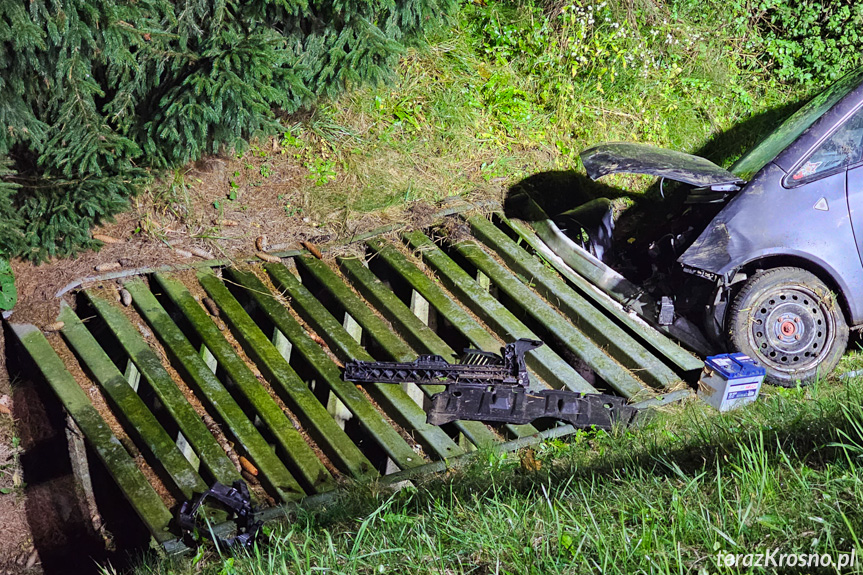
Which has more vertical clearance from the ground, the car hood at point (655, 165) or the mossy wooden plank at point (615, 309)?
the car hood at point (655, 165)

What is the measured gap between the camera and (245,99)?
4.50 meters

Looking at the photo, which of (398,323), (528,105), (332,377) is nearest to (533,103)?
(528,105)

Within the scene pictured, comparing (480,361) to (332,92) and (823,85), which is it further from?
(823,85)

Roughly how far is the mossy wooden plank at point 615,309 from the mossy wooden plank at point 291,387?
203 centimetres

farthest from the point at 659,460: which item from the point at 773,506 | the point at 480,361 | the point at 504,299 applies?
the point at 504,299

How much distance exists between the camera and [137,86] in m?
4.62

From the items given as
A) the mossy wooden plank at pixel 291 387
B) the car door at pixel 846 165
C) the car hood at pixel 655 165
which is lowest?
the mossy wooden plank at pixel 291 387

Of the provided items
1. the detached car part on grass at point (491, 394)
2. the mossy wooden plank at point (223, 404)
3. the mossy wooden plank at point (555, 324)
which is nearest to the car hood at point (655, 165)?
the mossy wooden plank at point (555, 324)

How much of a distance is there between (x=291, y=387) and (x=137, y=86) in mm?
2031

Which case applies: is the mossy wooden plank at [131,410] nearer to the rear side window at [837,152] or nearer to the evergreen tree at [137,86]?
the evergreen tree at [137,86]

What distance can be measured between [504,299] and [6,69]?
11.3 ft

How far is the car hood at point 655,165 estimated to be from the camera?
4660mm

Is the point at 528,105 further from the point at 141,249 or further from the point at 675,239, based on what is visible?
the point at 141,249

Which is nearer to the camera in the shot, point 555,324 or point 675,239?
point 555,324
